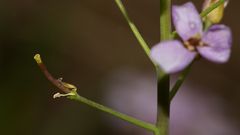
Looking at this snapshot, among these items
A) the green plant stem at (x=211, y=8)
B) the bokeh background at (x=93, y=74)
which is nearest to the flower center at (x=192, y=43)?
the green plant stem at (x=211, y=8)

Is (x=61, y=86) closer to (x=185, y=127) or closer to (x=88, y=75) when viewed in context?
(x=185, y=127)

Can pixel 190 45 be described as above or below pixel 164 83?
above

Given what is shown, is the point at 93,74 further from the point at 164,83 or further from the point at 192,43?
the point at 192,43

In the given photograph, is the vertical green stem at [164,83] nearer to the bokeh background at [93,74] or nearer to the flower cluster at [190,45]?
the flower cluster at [190,45]

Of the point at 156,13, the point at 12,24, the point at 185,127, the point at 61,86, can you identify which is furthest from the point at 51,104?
the point at 61,86

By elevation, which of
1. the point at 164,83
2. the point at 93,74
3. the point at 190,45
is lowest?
the point at 93,74

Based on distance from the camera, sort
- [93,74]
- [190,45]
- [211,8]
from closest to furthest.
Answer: [190,45]
[211,8]
[93,74]

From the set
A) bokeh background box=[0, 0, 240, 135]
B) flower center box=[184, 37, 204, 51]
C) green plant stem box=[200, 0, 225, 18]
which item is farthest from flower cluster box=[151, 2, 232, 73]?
bokeh background box=[0, 0, 240, 135]

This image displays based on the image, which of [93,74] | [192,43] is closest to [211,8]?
[192,43]
